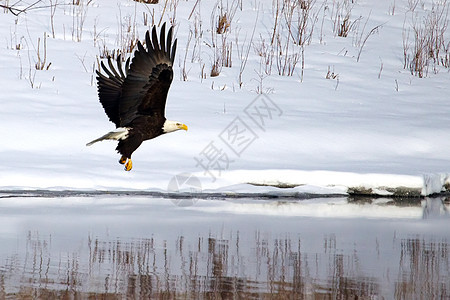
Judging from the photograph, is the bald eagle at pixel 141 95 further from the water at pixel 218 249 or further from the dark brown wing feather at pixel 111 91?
the water at pixel 218 249

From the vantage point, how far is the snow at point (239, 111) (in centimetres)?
662

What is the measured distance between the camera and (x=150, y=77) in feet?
19.7

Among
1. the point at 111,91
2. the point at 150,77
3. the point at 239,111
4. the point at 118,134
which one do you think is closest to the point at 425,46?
the point at 239,111

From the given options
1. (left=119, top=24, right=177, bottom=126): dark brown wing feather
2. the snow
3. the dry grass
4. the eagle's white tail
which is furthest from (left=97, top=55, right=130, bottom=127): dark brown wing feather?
the dry grass

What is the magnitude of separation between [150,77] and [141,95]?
11.1 inches

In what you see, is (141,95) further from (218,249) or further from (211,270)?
(211,270)

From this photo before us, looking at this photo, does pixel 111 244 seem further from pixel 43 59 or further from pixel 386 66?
pixel 386 66

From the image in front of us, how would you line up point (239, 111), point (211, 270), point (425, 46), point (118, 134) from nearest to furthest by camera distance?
point (211, 270) < point (118, 134) < point (239, 111) < point (425, 46)

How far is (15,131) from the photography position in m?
7.79

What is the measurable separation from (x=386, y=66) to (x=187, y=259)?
8.45 m

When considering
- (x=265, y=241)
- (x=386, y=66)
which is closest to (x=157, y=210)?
(x=265, y=241)

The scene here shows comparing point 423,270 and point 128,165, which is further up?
point 128,165

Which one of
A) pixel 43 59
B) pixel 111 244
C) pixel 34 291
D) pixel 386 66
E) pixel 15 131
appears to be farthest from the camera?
pixel 386 66

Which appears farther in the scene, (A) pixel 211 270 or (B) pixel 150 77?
(B) pixel 150 77
